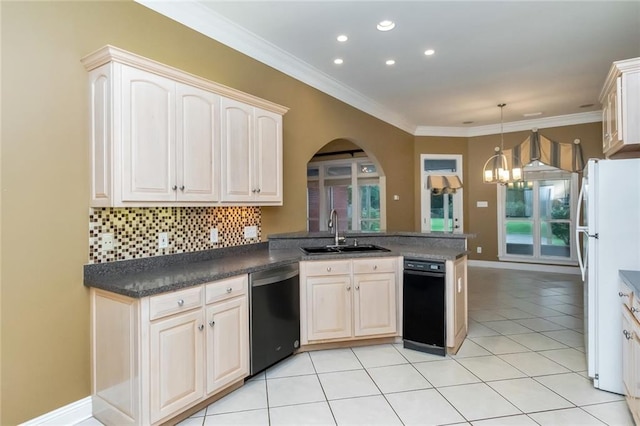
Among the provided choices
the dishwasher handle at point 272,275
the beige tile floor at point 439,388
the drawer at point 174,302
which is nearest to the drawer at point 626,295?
the beige tile floor at point 439,388

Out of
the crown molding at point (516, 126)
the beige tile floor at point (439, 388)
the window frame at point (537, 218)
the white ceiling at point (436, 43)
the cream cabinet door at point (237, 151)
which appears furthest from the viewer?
the window frame at point (537, 218)

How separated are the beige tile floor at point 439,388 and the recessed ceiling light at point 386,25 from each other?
119 inches

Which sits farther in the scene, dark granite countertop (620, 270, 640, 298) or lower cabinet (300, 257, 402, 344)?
lower cabinet (300, 257, 402, 344)

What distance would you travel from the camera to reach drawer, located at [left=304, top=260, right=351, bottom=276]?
319 cm

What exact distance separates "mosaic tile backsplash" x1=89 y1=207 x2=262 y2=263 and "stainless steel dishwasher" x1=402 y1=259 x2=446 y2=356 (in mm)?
1630

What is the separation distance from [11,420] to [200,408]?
101cm

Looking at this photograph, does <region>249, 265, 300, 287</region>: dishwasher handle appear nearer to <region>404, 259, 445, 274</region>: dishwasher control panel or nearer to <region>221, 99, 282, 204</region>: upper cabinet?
<region>221, 99, 282, 204</region>: upper cabinet

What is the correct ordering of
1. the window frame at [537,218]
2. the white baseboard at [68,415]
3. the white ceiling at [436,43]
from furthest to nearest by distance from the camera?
the window frame at [537,218] < the white ceiling at [436,43] < the white baseboard at [68,415]

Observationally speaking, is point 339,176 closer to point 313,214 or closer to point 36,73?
point 313,214

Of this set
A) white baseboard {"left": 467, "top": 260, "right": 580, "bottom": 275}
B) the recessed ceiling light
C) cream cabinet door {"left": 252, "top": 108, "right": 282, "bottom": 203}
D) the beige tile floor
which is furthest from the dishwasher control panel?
white baseboard {"left": 467, "top": 260, "right": 580, "bottom": 275}

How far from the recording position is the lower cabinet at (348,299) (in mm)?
3188

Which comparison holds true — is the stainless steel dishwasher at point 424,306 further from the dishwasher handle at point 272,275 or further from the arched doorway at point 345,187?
the arched doorway at point 345,187

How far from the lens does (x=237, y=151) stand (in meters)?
2.92

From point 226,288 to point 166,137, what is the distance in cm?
111
